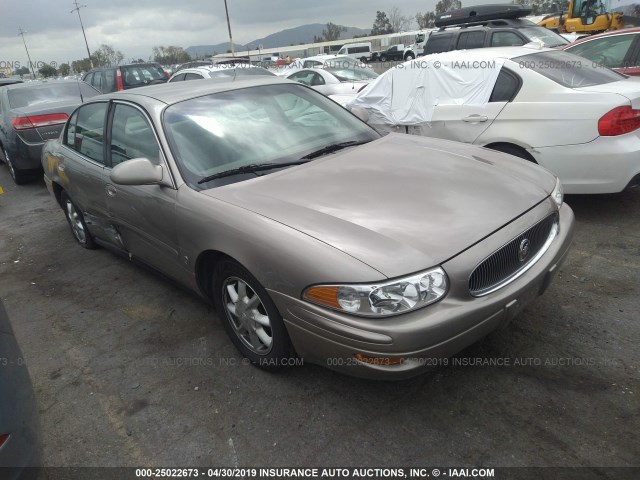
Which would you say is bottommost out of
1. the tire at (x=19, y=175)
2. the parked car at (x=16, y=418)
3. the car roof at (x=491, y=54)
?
the tire at (x=19, y=175)

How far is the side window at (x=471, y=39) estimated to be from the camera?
9.76m

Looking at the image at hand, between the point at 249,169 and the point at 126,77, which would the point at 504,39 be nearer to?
the point at 249,169

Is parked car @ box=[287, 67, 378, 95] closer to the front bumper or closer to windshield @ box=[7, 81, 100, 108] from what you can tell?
windshield @ box=[7, 81, 100, 108]

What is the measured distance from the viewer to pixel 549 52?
5043mm

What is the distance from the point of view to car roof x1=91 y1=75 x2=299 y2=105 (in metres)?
3.40

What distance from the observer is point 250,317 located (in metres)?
2.68

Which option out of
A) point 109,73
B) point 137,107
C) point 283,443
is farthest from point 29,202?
point 109,73

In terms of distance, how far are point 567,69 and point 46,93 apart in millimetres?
8163

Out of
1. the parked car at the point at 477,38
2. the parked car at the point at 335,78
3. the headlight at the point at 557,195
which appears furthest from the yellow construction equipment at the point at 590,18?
the headlight at the point at 557,195

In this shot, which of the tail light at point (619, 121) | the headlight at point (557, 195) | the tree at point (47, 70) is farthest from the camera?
the tree at point (47, 70)

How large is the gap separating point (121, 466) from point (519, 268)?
2195 mm

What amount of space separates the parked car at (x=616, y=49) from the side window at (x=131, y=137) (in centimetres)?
637

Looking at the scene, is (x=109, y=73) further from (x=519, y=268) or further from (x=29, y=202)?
(x=519, y=268)

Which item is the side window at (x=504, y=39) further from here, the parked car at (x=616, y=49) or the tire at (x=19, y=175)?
the tire at (x=19, y=175)
